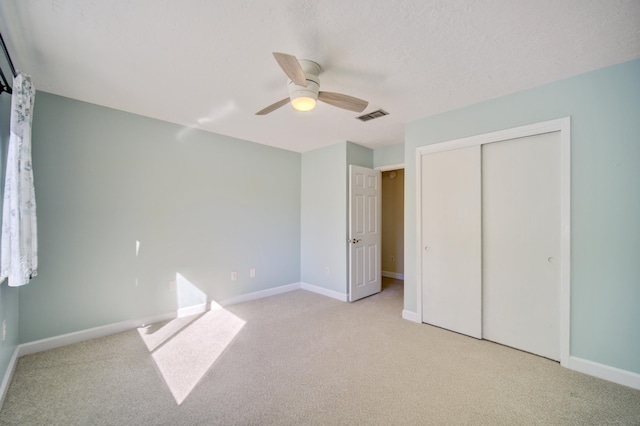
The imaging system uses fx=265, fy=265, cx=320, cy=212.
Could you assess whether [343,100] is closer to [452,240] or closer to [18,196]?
[452,240]

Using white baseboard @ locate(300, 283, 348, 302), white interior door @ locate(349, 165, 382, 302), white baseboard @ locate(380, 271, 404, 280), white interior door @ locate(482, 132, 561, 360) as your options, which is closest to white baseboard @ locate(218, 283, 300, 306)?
white baseboard @ locate(300, 283, 348, 302)

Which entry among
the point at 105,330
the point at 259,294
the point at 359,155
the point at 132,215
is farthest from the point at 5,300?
the point at 359,155

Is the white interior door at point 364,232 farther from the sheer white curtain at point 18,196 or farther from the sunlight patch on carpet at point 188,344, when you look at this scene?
the sheer white curtain at point 18,196

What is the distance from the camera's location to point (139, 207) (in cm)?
312

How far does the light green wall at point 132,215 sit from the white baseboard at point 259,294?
0.24 ft

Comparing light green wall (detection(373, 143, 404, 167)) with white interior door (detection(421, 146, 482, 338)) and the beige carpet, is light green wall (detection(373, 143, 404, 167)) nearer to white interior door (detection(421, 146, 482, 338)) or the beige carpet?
white interior door (detection(421, 146, 482, 338))

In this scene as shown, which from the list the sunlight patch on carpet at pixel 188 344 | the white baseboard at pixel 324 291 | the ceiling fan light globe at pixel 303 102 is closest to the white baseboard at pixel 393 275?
the white baseboard at pixel 324 291

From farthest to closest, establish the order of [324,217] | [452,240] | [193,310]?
[324,217]
[193,310]
[452,240]

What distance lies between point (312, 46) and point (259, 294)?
11.6 feet

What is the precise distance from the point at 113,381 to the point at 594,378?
3.83 meters

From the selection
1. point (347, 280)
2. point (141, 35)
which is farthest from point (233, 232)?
point (141, 35)

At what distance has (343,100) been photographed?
84.7 inches

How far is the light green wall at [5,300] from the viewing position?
75.5 inches

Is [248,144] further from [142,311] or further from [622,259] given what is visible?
[622,259]
